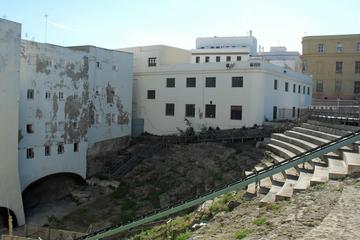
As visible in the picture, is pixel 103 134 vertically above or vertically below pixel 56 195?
above

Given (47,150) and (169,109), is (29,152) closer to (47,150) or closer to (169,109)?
(47,150)

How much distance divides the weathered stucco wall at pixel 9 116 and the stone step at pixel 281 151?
14747 millimetres

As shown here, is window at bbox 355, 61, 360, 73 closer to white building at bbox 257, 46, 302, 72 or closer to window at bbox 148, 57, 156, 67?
white building at bbox 257, 46, 302, 72

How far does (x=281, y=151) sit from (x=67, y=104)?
15.3 metres

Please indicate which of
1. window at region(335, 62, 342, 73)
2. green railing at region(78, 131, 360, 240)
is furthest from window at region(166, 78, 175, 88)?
window at region(335, 62, 342, 73)

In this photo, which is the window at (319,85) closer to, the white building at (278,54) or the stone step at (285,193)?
the white building at (278,54)

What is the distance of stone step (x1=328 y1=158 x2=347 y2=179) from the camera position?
1242 centimetres

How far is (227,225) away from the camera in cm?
1142

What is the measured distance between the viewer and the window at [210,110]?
35.3 m

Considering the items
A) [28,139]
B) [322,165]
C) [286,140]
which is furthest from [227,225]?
[28,139]

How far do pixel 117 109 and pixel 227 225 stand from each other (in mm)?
24467

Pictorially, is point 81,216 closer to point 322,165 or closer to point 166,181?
point 166,181

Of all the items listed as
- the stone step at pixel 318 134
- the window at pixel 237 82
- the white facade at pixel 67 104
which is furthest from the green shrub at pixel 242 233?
the window at pixel 237 82

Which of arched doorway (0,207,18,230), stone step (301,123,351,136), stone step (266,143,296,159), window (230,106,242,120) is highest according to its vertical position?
window (230,106,242,120)
